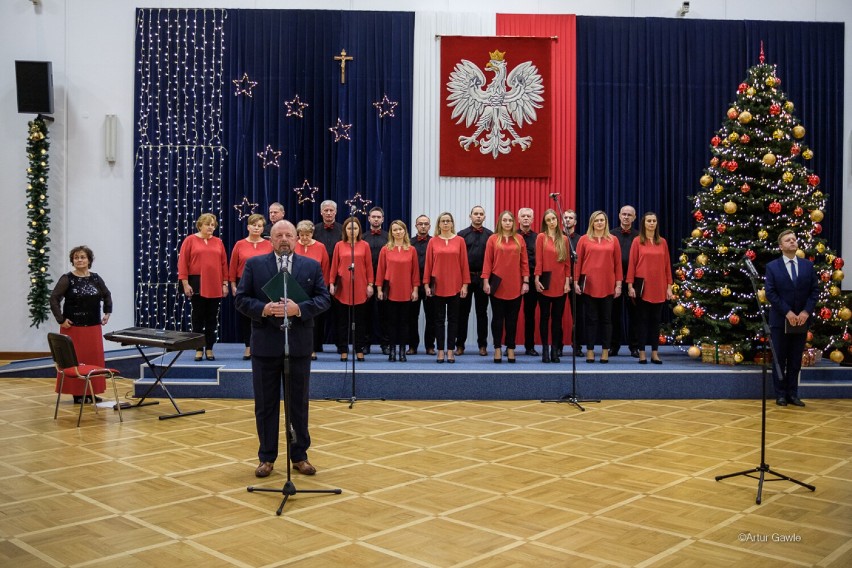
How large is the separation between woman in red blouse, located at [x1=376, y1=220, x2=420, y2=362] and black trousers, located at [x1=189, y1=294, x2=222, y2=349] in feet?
6.04

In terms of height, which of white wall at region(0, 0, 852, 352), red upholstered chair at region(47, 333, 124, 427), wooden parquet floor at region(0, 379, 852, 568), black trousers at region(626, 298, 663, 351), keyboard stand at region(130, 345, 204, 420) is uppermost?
white wall at region(0, 0, 852, 352)

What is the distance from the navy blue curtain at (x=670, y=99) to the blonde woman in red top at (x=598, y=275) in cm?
239

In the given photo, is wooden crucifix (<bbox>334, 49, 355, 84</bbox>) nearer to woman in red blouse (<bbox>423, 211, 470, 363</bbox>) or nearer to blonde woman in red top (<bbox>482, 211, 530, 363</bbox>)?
woman in red blouse (<bbox>423, 211, 470, 363</bbox>)

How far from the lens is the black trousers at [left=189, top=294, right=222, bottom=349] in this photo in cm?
876

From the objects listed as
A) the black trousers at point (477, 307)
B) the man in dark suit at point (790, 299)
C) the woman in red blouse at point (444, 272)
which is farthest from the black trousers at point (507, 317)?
the man in dark suit at point (790, 299)

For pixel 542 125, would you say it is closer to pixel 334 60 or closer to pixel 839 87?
pixel 334 60

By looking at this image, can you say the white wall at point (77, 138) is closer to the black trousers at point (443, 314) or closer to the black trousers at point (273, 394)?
the black trousers at point (443, 314)

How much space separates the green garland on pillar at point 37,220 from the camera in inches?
424

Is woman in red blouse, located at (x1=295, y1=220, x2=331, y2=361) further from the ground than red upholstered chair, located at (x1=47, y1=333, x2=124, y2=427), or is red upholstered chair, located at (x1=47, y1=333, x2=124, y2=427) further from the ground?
woman in red blouse, located at (x1=295, y1=220, x2=331, y2=361)

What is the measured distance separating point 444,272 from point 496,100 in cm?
353

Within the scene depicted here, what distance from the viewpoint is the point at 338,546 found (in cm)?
394

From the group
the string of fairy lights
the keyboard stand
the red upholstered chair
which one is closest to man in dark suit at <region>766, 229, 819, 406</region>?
the keyboard stand

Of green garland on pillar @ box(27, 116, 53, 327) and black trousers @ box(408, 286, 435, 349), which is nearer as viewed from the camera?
black trousers @ box(408, 286, 435, 349)

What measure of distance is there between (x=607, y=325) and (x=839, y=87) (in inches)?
223
